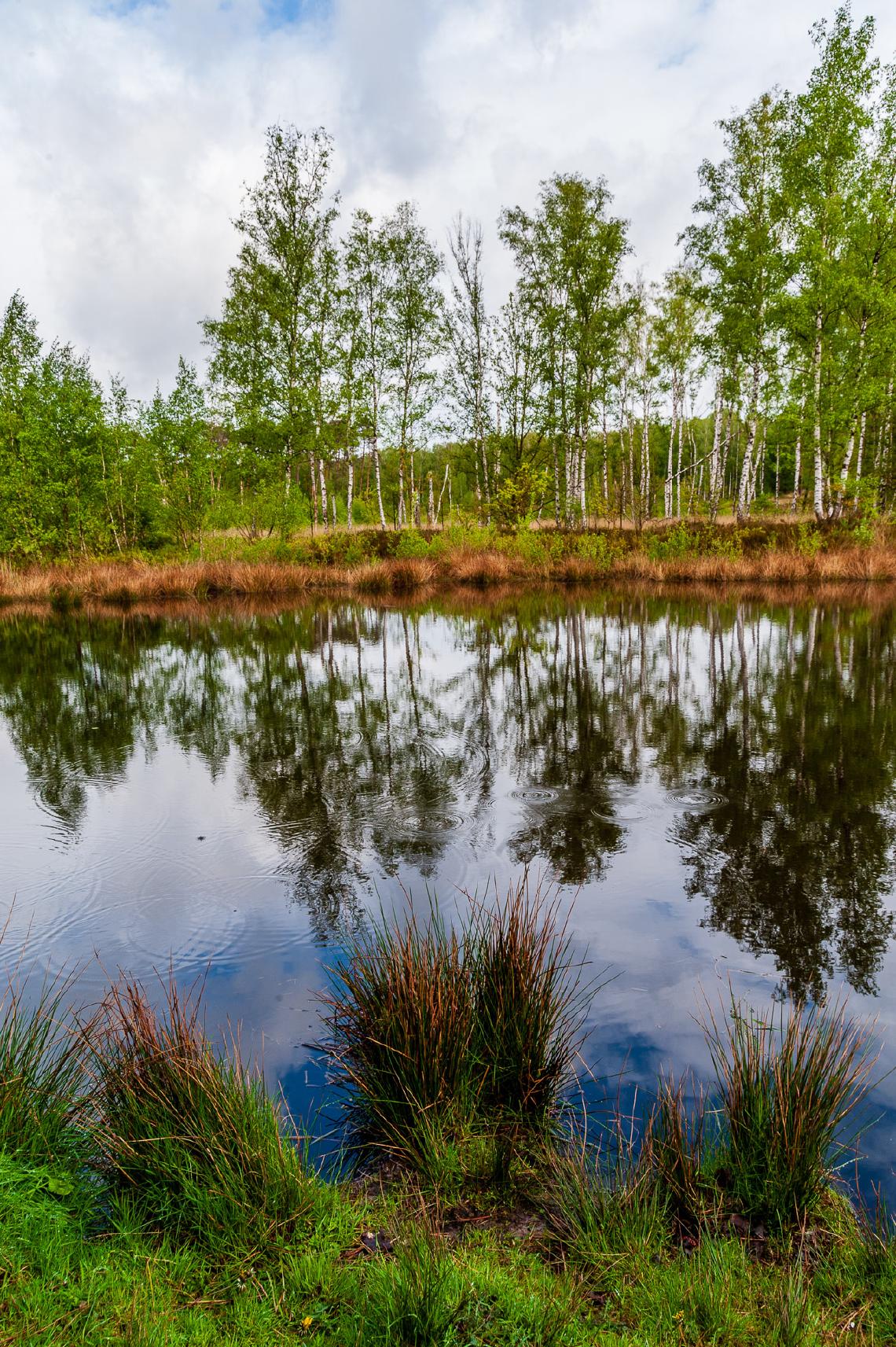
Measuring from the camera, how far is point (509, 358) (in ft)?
107

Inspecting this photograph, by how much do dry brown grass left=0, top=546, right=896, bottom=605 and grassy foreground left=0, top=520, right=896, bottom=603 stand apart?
0.04m

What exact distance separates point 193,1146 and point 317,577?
26219 millimetres

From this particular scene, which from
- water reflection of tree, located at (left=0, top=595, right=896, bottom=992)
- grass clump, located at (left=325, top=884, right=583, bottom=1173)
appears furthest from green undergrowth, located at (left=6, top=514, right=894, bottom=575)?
grass clump, located at (left=325, top=884, right=583, bottom=1173)

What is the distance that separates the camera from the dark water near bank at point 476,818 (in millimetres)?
4230

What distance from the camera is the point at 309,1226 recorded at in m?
2.51

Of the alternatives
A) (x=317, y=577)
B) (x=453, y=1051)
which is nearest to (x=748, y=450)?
(x=317, y=577)

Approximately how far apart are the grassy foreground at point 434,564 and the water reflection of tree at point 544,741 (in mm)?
7656

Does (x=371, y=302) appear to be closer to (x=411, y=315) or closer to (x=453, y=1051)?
(x=411, y=315)

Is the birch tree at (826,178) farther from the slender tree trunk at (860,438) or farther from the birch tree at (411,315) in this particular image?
the birch tree at (411,315)

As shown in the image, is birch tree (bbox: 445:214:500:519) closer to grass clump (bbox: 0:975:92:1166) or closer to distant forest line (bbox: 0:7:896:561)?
distant forest line (bbox: 0:7:896:561)

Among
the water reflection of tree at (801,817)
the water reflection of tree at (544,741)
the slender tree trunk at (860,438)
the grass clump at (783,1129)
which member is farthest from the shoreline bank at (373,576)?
the grass clump at (783,1129)

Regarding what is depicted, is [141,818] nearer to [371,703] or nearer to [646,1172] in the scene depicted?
[371,703]

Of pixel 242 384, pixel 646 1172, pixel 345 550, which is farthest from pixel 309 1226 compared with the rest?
pixel 242 384

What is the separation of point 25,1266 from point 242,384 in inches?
1307
